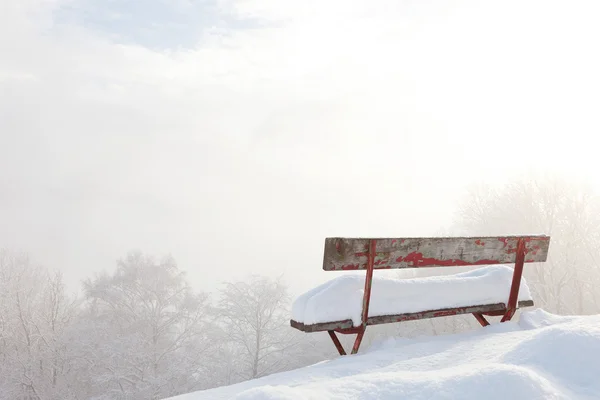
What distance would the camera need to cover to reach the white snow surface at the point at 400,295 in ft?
15.6

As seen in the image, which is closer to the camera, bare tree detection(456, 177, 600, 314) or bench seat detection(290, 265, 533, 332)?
bench seat detection(290, 265, 533, 332)

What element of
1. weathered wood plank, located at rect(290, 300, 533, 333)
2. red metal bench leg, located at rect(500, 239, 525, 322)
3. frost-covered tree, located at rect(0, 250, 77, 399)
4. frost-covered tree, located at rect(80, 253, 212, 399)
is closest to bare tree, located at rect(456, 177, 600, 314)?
frost-covered tree, located at rect(80, 253, 212, 399)

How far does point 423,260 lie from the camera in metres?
5.05

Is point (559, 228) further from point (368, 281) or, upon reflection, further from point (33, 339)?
point (33, 339)

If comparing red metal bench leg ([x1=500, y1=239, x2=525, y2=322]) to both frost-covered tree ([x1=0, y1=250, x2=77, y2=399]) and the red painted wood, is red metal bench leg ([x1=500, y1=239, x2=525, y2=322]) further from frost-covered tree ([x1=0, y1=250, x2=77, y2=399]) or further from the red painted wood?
frost-covered tree ([x1=0, y1=250, x2=77, y2=399])

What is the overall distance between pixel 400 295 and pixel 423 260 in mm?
481

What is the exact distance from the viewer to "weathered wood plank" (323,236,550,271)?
4.59 m

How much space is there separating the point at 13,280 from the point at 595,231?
38.8m

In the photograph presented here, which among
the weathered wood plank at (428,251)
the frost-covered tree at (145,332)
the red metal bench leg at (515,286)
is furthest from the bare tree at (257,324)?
the weathered wood plank at (428,251)

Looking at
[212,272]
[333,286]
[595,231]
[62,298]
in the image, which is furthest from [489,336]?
[212,272]

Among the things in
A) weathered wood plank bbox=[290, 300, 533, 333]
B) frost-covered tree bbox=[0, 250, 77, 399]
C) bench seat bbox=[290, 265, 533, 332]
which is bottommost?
frost-covered tree bbox=[0, 250, 77, 399]

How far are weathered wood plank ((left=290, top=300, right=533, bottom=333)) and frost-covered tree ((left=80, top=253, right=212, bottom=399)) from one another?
2550 cm

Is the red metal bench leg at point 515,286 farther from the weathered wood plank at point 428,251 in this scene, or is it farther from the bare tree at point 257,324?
the bare tree at point 257,324

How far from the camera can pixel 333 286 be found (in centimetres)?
485
